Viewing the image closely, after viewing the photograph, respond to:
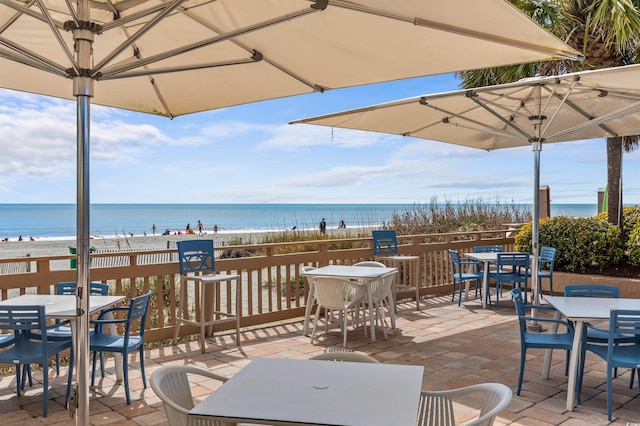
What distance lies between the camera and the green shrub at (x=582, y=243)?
321 inches

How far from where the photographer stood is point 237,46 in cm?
350

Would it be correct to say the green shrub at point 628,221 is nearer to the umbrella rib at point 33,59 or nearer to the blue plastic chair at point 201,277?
the blue plastic chair at point 201,277

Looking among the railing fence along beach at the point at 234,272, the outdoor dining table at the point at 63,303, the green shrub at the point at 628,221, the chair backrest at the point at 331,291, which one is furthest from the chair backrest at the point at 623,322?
the green shrub at the point at 628,221

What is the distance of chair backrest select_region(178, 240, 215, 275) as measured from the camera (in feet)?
17.7

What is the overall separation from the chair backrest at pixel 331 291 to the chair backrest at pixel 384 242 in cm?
183

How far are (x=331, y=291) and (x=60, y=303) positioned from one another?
257cm

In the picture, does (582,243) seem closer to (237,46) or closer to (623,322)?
(623,322)

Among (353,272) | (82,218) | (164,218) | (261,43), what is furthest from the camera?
(164,218)

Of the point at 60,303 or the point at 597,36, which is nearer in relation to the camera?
the point at 60,303

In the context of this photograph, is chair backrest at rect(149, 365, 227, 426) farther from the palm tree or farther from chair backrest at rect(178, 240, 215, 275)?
the palm tree

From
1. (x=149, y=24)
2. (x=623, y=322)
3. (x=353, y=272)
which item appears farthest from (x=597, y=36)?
(x=149, y=24)

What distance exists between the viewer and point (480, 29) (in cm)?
294

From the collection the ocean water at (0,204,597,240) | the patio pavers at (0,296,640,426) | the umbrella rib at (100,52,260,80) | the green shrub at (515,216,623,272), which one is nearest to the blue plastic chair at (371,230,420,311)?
the patio pavers at (0,296,640,426)

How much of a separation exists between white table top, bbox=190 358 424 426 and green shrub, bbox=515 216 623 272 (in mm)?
7062
